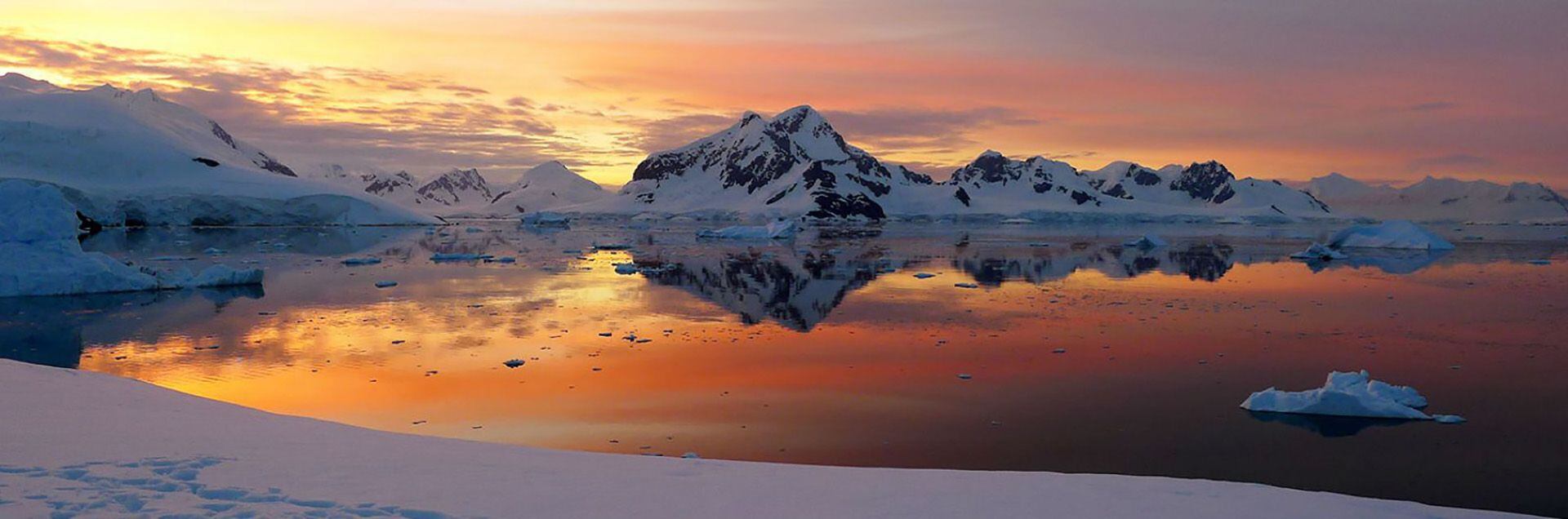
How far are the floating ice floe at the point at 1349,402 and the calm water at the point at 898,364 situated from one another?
0.28 metres

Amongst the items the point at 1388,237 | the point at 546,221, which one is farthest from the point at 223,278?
the point at 546,221

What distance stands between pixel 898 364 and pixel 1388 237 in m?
46.1

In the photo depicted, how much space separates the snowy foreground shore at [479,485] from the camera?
5688 mm

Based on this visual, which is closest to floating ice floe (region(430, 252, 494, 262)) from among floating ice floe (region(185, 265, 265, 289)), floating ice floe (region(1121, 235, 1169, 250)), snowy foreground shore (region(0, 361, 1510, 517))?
floating ice floe (region(185, 265, 265, 289))

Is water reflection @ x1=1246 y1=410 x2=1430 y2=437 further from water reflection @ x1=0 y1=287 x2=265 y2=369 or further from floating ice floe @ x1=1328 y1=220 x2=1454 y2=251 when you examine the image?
floating ice floe @ x1=1328 y1=220 x2=1454 y2=251

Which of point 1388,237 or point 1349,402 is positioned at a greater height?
point 1388,237

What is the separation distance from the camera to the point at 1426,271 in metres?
33.0

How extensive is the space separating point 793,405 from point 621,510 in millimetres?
4950

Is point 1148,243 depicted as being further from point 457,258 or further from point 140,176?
point 140,176

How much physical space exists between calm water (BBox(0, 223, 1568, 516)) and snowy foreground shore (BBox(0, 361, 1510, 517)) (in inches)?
52.8

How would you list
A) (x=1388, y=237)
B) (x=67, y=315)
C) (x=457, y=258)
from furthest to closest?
(x=1388, y=237), (x=457, y=258), (x=67, y=315)

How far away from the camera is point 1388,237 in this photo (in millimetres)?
49281


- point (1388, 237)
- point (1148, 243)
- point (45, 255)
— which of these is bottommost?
point (45, 255)

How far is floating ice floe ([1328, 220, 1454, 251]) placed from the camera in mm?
48875
